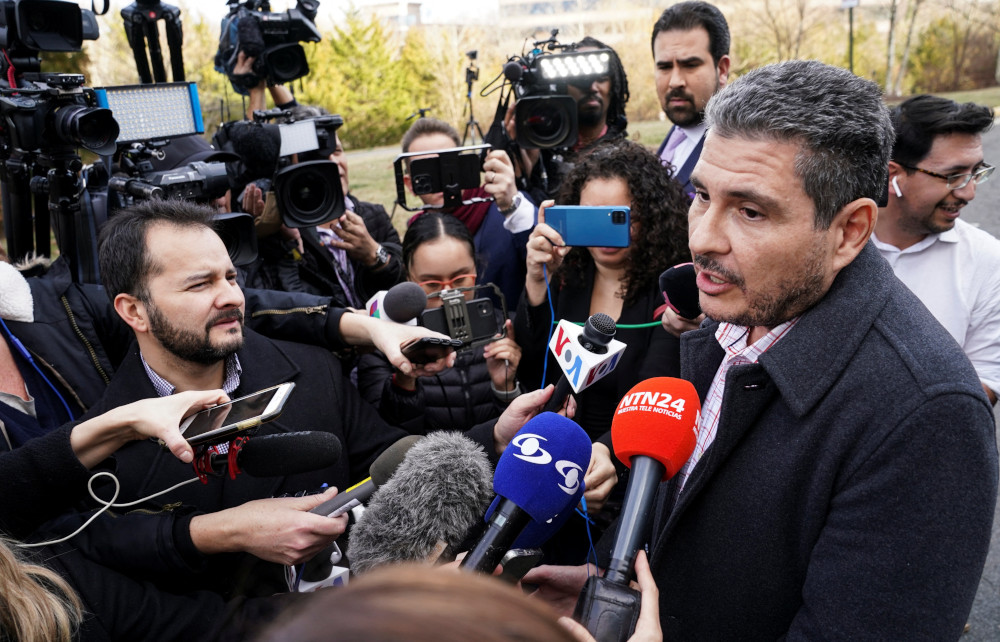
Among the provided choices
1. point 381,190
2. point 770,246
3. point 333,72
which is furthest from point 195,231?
point 333,72

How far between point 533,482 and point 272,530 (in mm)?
731

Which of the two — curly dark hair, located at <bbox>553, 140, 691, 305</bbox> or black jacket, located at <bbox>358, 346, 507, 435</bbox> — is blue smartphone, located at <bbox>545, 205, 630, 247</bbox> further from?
black jacket, located at <bbox>358, 346, 507, 435</bbox>

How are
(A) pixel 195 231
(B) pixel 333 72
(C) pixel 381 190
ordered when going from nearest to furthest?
(A) pixel 195 231 < (C) pixel 381 190 < (B) pixel 333 72

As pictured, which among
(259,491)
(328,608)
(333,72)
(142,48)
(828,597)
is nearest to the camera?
(328,608)

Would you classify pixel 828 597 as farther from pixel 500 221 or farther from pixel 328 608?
pixel 500 221

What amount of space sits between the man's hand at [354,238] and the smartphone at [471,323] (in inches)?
41.5

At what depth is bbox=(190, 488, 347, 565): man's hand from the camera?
1665 mm

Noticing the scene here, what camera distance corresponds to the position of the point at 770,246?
4.18 ft

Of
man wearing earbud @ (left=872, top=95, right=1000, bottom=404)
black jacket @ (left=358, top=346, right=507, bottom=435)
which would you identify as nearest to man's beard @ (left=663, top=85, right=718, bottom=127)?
man wearing earbud @ (left=872, top=95, right=1000, bottom=404)

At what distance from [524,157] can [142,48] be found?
6.86ft

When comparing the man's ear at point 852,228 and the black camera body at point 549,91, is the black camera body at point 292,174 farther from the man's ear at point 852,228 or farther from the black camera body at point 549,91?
the man's ear at point 852,228

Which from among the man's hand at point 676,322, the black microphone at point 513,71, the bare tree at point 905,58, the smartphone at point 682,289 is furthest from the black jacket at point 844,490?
the bare tree at point 905,58

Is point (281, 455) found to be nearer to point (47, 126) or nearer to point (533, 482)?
point (533, 482)

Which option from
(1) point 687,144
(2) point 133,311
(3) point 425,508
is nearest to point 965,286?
(1) point 687,144
